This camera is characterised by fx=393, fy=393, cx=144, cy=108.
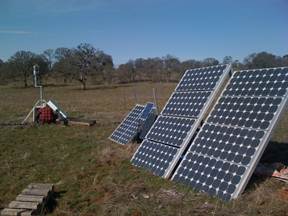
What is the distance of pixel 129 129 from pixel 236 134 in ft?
19.7

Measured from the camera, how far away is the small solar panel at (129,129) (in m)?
13.0

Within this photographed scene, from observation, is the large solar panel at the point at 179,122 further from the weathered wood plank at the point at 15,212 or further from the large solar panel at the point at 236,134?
the weathered wood plank at the point at 15,212

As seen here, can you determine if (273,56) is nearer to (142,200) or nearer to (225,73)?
(225,73)

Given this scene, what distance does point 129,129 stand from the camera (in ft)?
44.3

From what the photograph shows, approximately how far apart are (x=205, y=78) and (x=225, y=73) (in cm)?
79

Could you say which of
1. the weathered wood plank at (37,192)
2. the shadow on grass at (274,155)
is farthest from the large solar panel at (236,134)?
the weathered wood plank at (37,192)

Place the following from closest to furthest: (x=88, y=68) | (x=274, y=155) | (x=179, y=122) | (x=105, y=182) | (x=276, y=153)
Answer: (x=105, y=182), (x=179, y=122), (x=274, y=155), (x=276, y=153), (x=88, y=68)

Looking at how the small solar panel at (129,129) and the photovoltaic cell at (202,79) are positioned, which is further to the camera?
the small solar panel at (129,129)

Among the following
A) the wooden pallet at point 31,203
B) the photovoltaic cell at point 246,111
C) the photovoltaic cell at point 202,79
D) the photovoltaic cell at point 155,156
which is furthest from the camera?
the photovoltaic cell at point 202,79

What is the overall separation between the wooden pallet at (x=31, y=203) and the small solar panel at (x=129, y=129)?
17.7 ft

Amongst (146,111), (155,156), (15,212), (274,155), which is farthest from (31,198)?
(146,111)

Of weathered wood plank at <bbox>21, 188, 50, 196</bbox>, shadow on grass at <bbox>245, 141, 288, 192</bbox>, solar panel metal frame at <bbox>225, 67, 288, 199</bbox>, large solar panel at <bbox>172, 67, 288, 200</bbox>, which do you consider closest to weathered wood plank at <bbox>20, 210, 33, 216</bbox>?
weathered wood plank at <bbox>21, 188, 50, 196</bbox>

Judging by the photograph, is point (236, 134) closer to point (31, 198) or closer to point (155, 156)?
point (155, 156)

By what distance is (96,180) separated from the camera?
8922mm
